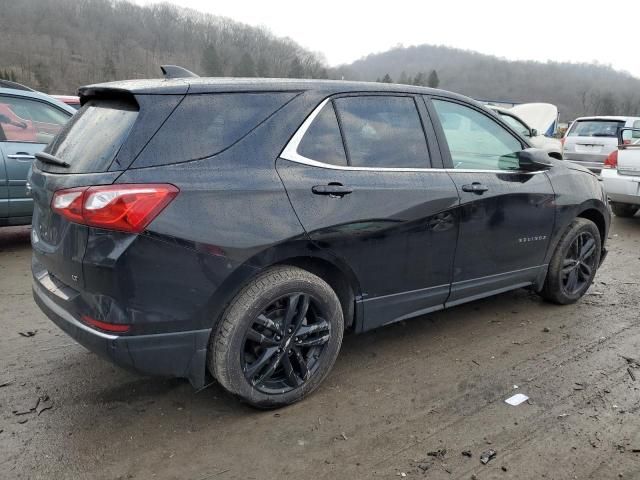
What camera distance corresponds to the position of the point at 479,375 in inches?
126

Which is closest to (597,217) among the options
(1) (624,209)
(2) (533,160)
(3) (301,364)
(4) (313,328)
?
(2) (533,160)

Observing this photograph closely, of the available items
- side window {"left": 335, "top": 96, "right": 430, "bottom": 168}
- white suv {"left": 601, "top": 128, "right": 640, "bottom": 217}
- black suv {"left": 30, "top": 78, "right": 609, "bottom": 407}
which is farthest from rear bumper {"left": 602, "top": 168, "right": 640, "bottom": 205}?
side window {"left": 335, "top": 96, "right": 430, "bottom": 168}

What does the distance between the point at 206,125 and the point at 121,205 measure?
0.59 m

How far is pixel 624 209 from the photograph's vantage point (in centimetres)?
834

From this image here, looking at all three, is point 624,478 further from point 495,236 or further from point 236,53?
point 236,53

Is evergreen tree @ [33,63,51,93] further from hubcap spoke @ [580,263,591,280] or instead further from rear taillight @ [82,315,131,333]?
rear taillight @ [82,315,131,333]

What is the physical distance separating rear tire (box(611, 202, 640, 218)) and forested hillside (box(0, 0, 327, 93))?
2341 inches

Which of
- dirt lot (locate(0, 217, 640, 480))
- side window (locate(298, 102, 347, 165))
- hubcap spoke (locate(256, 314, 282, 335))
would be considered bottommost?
dirt lot (locate(0, 217, 640, 480))

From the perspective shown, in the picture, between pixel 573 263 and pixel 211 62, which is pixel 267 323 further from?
pixel 211 62

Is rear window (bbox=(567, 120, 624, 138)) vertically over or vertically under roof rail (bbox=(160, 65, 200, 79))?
under

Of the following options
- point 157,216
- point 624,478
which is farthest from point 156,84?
point 624,478

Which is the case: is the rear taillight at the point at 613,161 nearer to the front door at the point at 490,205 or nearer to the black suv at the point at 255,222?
the front door at the point at 490,205

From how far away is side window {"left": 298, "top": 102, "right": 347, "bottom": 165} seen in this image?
277 centimetres

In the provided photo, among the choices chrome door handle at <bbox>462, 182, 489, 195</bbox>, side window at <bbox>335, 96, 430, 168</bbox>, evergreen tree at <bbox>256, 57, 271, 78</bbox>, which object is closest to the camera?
side window at <bbox>335, 96, 430, 168</bbox>
